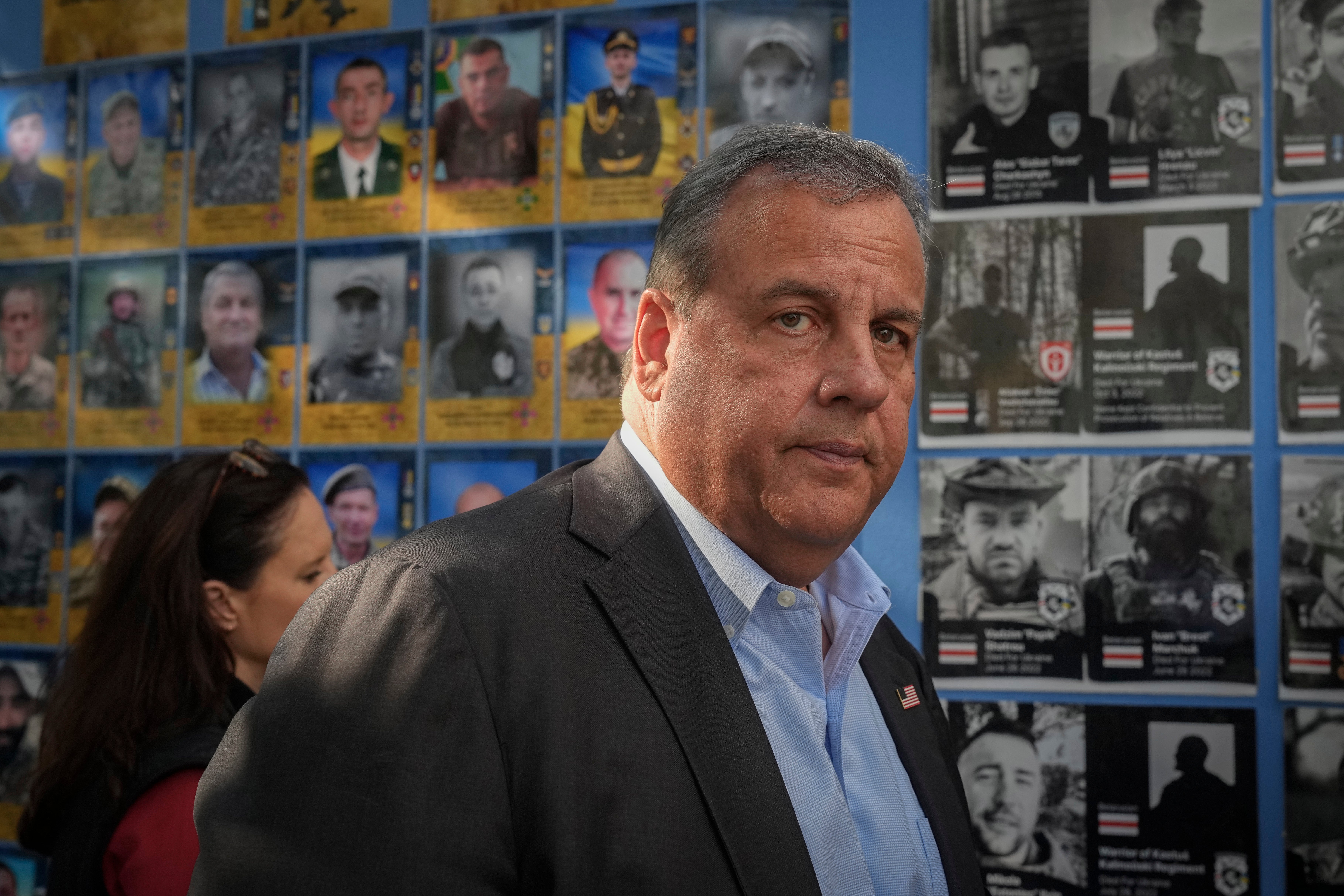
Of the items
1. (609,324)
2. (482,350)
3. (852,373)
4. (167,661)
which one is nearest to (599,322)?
(609,324)

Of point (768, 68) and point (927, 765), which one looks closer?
point (927, 765)

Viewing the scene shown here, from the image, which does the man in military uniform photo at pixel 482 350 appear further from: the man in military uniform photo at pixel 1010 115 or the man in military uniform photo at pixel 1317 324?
the man in military uniform photo at pixel 1317 324

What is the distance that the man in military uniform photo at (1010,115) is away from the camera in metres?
1.95

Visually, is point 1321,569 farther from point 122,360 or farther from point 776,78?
point 122,360

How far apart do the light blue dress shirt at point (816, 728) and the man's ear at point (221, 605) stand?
2.93 feet

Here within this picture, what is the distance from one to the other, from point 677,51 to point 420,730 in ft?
5.56

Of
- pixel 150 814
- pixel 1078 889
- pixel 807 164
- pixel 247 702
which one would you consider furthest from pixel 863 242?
pixel 1078 889

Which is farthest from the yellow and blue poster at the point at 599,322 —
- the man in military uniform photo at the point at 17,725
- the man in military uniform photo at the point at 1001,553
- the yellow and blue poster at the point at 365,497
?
the man in military uniform photo at the point at 17,725

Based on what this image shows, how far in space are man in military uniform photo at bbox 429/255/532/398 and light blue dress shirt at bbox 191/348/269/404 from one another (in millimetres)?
406

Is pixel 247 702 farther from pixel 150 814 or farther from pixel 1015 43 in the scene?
pixel 1015 43

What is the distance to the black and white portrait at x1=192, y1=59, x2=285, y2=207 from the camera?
7.69ft

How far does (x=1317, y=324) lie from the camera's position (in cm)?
183

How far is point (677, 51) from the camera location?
6.93ft

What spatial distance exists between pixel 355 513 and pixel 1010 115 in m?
1.56
